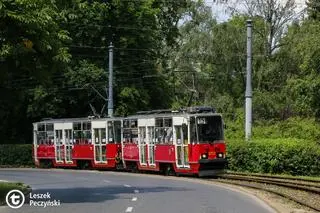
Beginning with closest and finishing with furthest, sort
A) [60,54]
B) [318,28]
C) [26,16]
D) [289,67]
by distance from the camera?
[26,16] < [60,54] < [318,28] < [289,67]

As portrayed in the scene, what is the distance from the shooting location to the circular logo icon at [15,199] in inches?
716

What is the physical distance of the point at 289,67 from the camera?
57938 mm

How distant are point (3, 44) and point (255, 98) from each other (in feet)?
135

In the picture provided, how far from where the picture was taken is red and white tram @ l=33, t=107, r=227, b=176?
31.4 m

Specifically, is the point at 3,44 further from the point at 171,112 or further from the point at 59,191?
the point at 171,112

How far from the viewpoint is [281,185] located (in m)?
25.9

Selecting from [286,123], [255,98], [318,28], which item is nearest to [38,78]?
[318,28]

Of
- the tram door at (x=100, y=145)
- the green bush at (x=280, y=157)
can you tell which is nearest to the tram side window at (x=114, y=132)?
the tram door at (x=100, y=145)

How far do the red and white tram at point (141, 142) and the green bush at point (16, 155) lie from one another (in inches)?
222

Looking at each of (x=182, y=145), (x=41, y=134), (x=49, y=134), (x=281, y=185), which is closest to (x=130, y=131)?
(x=182, y=145)

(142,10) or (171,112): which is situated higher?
(142,10)

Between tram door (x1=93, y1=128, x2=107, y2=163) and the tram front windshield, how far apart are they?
31.6 feet

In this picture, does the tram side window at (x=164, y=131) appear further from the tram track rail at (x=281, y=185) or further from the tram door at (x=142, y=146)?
the tram track rail at (x=281, y=185)

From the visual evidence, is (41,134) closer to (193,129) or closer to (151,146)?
(151,146)
